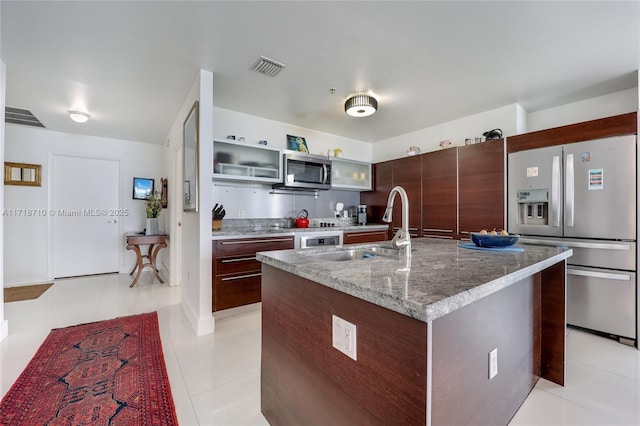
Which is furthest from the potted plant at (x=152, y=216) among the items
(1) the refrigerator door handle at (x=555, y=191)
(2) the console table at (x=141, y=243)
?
(1) the refrigerator door handle at (x=555, y=191)

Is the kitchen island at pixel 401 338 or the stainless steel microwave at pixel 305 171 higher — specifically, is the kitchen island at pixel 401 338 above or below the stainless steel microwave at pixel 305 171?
below

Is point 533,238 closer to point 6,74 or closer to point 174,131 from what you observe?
point 174,131

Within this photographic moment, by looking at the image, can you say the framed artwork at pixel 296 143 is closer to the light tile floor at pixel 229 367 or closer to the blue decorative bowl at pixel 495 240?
the light tile floor at pixel 229 367

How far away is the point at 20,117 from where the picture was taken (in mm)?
3666

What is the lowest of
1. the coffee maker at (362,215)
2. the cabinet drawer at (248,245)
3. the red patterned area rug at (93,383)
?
the red patterned area rug at (93,383)

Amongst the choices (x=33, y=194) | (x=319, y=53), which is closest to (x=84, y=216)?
(x=33, y=194)

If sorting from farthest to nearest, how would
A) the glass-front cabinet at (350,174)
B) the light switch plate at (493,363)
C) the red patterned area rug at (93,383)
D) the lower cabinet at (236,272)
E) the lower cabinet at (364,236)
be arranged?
the glass-front cabinet at (350,174), the lower cabinet at (364,236), the lower cabinet at (236,272), the red patterned area rug at (93,383), the light switch plate at (493,363)

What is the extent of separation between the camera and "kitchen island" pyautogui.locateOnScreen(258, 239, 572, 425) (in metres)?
0.75

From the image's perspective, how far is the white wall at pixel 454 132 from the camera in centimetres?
328

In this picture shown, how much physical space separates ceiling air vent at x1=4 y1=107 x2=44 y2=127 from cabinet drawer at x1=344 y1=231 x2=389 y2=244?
14.7ft

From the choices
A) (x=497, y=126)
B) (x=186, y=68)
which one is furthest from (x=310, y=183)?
(x=497, y=126)

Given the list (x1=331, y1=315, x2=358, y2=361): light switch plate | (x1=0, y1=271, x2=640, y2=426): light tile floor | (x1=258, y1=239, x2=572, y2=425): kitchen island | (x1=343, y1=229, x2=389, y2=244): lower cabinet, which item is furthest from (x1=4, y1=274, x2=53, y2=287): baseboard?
(x1=331, y1=315, x2=358, y2=361): light switch plate

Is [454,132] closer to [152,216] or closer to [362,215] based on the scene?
[362,215]

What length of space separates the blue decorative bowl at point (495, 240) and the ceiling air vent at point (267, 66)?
2.12 meters
